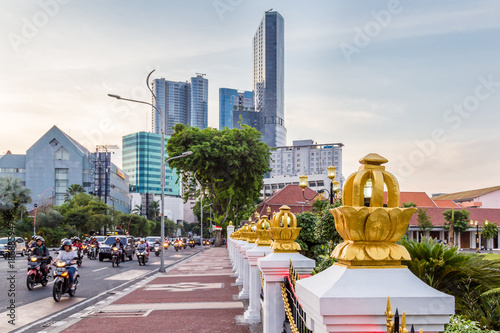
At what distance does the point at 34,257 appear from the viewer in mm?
14516

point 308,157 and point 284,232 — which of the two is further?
point 308,157

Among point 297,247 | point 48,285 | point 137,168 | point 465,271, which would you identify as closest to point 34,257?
point 48,285

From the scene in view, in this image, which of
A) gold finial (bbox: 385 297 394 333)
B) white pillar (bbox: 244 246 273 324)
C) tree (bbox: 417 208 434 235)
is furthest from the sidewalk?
tree (bbox: 417 208 434 235)

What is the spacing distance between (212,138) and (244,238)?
80.1 ft

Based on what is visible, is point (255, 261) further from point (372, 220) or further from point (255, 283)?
point (372, 220)

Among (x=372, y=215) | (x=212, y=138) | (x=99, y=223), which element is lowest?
(x=99, y=223)

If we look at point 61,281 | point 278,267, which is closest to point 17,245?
point 61,281

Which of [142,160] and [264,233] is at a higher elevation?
[142,160]

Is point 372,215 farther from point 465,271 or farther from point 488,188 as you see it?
point 488,188

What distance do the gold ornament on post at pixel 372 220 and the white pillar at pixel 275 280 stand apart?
3.18m

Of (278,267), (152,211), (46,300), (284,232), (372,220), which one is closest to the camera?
(372,220)

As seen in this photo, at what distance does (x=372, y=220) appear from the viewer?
7.27 feet

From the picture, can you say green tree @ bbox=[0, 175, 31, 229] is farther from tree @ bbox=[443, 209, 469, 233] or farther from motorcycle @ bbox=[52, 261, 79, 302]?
tree @ bbox=[443, 209, 469, 233]

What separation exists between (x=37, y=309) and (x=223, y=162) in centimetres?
2774
